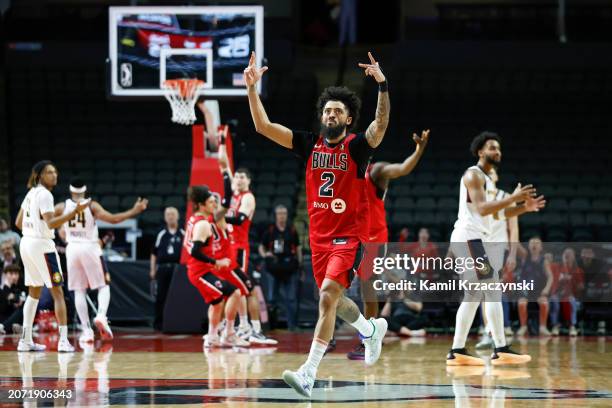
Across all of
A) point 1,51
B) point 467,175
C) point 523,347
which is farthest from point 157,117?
point 467,175

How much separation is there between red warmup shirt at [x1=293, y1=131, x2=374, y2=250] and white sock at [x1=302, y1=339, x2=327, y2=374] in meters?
0.70

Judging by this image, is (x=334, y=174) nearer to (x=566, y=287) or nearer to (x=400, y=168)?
(x=400, y=168)

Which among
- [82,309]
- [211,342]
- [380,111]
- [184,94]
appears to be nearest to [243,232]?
[211,342]

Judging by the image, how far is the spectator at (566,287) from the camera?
1324cm

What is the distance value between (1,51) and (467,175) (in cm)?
1526

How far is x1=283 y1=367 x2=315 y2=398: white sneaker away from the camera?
18.3 ft

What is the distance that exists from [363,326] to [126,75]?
7.12 m

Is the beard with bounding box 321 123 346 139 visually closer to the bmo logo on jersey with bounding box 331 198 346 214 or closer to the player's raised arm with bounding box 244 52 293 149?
the player's raised arm with bounding box 244 52 293 149

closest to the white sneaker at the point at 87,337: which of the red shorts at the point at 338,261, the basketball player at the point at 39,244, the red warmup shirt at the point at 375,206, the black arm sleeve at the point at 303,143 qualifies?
the basketball player at the point at 39,244

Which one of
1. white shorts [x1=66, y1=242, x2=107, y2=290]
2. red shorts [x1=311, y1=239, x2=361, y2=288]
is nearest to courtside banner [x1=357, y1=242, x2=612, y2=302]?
white shorts [x1=66, y1=242, x2=107, y2=290]

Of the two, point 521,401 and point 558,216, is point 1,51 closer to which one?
point 558,216

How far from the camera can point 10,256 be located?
13.1 m

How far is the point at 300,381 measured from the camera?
5.60 meters

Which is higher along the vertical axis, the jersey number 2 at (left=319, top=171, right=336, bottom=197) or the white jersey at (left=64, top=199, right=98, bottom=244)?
the jersey number 2 at (left=319, top=171, right=336, bottom=197)
